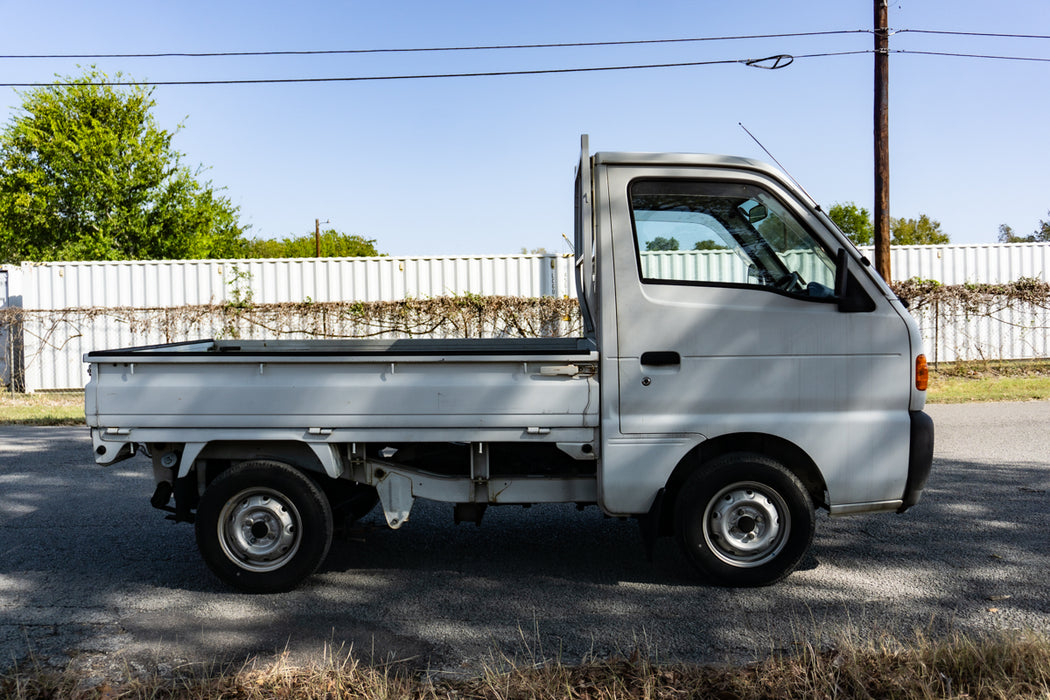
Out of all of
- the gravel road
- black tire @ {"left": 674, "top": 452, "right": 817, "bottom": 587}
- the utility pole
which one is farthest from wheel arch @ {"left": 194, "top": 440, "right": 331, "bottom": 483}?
the utility pole

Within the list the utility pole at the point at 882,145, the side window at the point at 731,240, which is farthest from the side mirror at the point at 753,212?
the utility pole at the point at 882,145

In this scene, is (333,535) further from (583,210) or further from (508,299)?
(508,299)

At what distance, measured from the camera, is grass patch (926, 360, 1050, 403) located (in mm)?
14297

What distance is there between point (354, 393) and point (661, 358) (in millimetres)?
1685

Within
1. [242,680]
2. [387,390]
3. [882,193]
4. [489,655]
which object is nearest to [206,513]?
[387,390]

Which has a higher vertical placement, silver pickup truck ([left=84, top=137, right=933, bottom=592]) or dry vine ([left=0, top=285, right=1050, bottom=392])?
dry vine ([left=0, top=285, right=1050, bottom=392])

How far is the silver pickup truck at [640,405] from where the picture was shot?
4.79 meters

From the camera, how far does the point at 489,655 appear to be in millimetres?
3975

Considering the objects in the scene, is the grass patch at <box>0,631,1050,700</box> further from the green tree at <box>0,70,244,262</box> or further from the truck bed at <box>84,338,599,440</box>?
the green tree at <box>0,70,244,262</box>

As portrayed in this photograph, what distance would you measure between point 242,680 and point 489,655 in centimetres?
107

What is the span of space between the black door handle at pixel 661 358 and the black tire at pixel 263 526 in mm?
1949

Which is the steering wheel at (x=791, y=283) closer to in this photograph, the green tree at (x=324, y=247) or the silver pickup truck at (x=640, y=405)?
the silver pickup truck at (x=640, y=405)

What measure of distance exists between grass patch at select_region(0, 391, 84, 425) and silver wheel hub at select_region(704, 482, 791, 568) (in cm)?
1105

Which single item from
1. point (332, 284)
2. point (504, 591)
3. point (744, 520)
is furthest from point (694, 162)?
point (332, 284)
